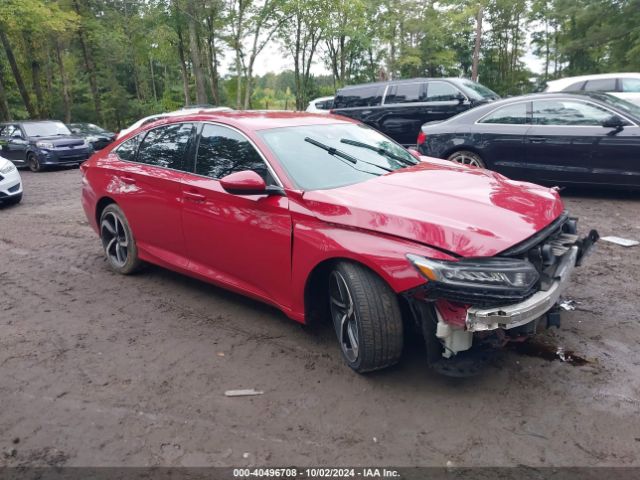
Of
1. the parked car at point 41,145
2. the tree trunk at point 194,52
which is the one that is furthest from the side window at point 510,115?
the tree trunk at point 194,52

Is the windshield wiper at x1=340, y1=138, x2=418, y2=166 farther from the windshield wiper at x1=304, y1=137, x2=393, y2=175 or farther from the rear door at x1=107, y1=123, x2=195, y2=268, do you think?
the rear door at x1=107, y1=123, x2=195, y2=268

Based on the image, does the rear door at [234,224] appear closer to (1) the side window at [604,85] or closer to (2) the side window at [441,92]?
(2) the side window at [441,92]

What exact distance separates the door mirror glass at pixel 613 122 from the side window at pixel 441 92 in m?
4.28

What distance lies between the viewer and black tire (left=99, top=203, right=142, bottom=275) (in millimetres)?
4988

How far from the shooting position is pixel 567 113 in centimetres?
703

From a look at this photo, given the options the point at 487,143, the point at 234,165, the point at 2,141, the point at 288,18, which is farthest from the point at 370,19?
the point at 234,165

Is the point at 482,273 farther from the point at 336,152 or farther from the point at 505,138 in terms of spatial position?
the point at 505,138

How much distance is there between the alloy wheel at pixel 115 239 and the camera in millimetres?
5117

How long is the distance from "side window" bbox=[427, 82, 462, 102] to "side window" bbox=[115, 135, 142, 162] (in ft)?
25.0

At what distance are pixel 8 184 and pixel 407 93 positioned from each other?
8337 mm

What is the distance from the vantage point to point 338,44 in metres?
33.8

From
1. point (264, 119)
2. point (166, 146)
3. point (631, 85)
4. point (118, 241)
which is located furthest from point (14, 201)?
point (631, 85)

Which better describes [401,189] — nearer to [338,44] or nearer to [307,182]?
[307,182]

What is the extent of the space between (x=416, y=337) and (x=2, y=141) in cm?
1663
